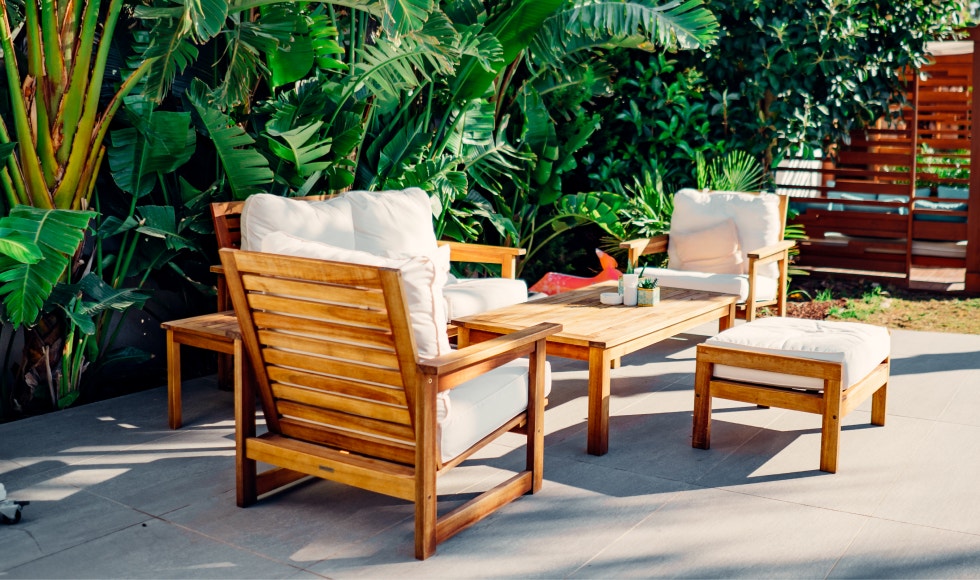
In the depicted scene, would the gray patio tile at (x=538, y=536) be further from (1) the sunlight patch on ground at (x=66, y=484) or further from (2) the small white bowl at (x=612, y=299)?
(2) the small white bowl at (x=612, y=299)

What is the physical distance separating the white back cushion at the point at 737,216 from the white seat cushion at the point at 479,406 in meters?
2.97

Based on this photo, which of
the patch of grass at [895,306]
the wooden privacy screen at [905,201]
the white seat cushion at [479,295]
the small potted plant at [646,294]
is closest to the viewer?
the small potted plant at [646,294]

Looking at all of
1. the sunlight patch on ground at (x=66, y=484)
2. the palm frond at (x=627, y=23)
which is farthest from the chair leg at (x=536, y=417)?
the palm frond at (x=627, y=23)

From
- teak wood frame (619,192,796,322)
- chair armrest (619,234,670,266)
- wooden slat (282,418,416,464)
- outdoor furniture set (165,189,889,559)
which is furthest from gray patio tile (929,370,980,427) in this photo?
wooden slat (282,418,416,464)

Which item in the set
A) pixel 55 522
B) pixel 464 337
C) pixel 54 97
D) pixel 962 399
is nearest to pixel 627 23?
pixel 464 337

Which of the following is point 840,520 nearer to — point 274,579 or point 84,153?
point 274,579

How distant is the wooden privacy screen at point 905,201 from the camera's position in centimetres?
813

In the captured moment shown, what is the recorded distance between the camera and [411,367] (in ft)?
9.24

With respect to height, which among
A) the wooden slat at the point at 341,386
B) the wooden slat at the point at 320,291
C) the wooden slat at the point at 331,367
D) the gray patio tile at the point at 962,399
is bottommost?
the gray patio tile at the point at 962,399

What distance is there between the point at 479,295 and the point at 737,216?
1.95 m

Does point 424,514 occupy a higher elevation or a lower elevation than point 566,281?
lower

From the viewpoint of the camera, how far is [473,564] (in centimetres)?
285

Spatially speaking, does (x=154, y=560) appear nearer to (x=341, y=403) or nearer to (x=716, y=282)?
(x=341, y=403)

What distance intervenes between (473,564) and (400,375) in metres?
0.60
